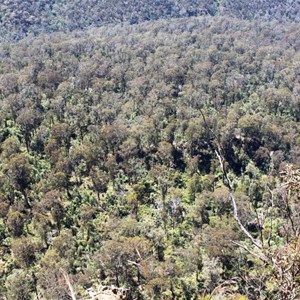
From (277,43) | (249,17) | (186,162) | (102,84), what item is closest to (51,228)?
(186,162)

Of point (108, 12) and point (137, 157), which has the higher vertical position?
point (108, 12)

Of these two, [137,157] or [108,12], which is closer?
[137,157]

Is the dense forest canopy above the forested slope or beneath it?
beneath

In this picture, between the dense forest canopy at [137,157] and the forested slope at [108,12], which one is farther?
the forested slope at [108,12]

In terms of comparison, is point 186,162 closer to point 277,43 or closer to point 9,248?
point 9,248

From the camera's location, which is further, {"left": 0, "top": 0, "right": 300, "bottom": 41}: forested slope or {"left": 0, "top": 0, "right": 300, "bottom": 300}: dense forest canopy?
{"left": 0, "top": 0, "right": 300, "bottom": 41}: forested slope
